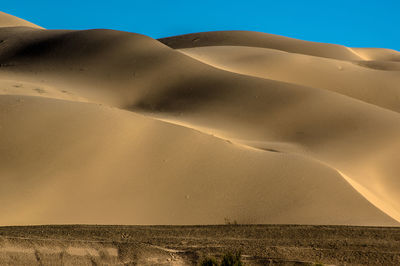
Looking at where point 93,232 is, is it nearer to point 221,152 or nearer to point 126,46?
point 221,152

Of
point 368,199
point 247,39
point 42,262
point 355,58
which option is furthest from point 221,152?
point 247,39

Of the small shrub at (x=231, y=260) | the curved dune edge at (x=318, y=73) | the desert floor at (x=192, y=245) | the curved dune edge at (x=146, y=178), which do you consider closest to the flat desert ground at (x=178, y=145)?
the curved dune edge at (x=146, y=178)

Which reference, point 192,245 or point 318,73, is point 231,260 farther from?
point 318,73

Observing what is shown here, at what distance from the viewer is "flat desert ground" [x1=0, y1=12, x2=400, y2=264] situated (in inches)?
512

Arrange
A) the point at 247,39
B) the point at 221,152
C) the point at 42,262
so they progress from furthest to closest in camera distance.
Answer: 1. the point at 247,39
2. the point at 221,152
3. the point at 42,262

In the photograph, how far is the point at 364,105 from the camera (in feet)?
76.4

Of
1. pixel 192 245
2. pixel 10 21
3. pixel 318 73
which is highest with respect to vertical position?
pixel 10 21

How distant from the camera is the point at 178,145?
15641 mm

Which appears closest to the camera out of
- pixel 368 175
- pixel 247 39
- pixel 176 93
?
pixel 368 175

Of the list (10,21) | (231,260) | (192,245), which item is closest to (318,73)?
(192,245)

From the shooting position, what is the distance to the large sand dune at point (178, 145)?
13039 mm

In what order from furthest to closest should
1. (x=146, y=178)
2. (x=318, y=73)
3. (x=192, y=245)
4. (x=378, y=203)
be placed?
(x=318, y=73)
(x=378, y=203)
(x=146, y=178)
(x=192, y=245)

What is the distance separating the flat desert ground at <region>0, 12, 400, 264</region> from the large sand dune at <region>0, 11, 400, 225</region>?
0.14ft

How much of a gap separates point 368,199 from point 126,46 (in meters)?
17.5
